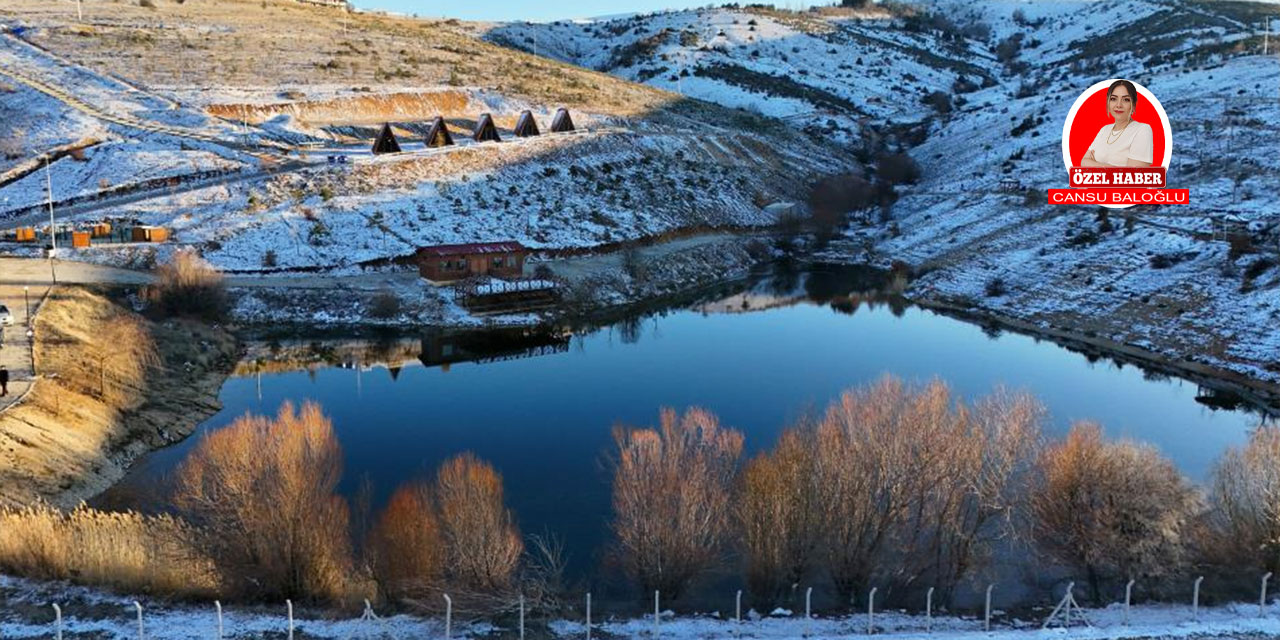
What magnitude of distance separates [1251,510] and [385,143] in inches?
2249

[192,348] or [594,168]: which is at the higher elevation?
[594,168]

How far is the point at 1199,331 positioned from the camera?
4525 cm

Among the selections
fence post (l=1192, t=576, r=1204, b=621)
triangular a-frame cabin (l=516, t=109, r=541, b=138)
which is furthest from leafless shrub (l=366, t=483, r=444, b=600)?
triangular a-frame cabin (l=516, t=109, r=541, b=138)

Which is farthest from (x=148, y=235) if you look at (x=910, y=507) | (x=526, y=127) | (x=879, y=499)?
(x=910, y=507)

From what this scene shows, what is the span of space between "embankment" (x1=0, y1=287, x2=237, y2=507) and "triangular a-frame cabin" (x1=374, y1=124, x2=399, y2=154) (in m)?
24.0

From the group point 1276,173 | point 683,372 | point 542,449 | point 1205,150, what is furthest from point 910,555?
point 1205,150

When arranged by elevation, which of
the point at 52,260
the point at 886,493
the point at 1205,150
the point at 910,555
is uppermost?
the point at 1205,150

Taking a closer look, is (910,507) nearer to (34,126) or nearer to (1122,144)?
(1122,144)

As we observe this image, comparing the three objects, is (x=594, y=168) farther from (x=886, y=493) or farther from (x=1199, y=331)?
(x=886, y=493)

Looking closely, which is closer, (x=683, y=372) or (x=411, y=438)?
(x=411, y=438)

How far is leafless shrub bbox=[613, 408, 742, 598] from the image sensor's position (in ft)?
66.7

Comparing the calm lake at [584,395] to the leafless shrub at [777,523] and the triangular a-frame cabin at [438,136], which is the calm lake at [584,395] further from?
the triangular a-frame cabin at [438,136]

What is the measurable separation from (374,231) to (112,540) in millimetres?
38124

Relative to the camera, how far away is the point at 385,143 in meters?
66.3
